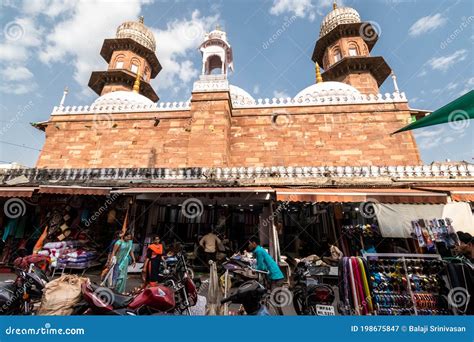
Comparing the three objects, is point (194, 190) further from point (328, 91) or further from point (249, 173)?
point (328, 91)

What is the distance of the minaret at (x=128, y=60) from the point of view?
61.8 feet

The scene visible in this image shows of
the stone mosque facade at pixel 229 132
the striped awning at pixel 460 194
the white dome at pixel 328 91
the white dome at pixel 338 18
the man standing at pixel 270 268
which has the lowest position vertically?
the man standing at pixel 270 268

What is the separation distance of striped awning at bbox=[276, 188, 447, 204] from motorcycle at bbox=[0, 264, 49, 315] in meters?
4.95

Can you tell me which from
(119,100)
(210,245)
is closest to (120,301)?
(210,245)

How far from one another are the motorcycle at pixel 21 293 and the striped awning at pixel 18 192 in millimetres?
4141

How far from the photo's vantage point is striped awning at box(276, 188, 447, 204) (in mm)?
5582

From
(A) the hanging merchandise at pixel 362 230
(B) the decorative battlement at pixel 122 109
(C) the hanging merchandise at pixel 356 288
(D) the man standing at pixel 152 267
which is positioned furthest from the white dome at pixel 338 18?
(D) the man standing at pixel 152 267

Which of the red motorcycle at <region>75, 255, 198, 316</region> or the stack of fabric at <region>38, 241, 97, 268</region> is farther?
the stack of fabric at <region>38, 241, 97, 268</region>

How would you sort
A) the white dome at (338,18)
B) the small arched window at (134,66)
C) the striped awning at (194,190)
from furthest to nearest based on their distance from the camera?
the small arched window at (134,66) < the white dome at (338,18) < the striped awning at (194,190)

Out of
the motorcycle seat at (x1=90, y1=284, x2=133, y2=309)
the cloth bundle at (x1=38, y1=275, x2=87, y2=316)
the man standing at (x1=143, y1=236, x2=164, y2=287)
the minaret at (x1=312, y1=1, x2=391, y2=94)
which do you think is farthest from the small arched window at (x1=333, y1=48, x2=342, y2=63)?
the cloth bundle at (x1=38, y1=275, x2=87, y2=316)

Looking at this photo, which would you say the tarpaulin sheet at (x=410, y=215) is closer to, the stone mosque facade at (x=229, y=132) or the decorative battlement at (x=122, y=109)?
the stone mosque facade at (x=229, y=132)

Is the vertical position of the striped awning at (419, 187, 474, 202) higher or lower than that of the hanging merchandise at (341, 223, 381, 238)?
higher

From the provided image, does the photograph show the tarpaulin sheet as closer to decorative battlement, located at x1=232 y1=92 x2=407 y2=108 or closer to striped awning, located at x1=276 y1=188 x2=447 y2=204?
striped awning, located at x1=276 y1=188 x2=447 y2=204

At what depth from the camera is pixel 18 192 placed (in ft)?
22.4
